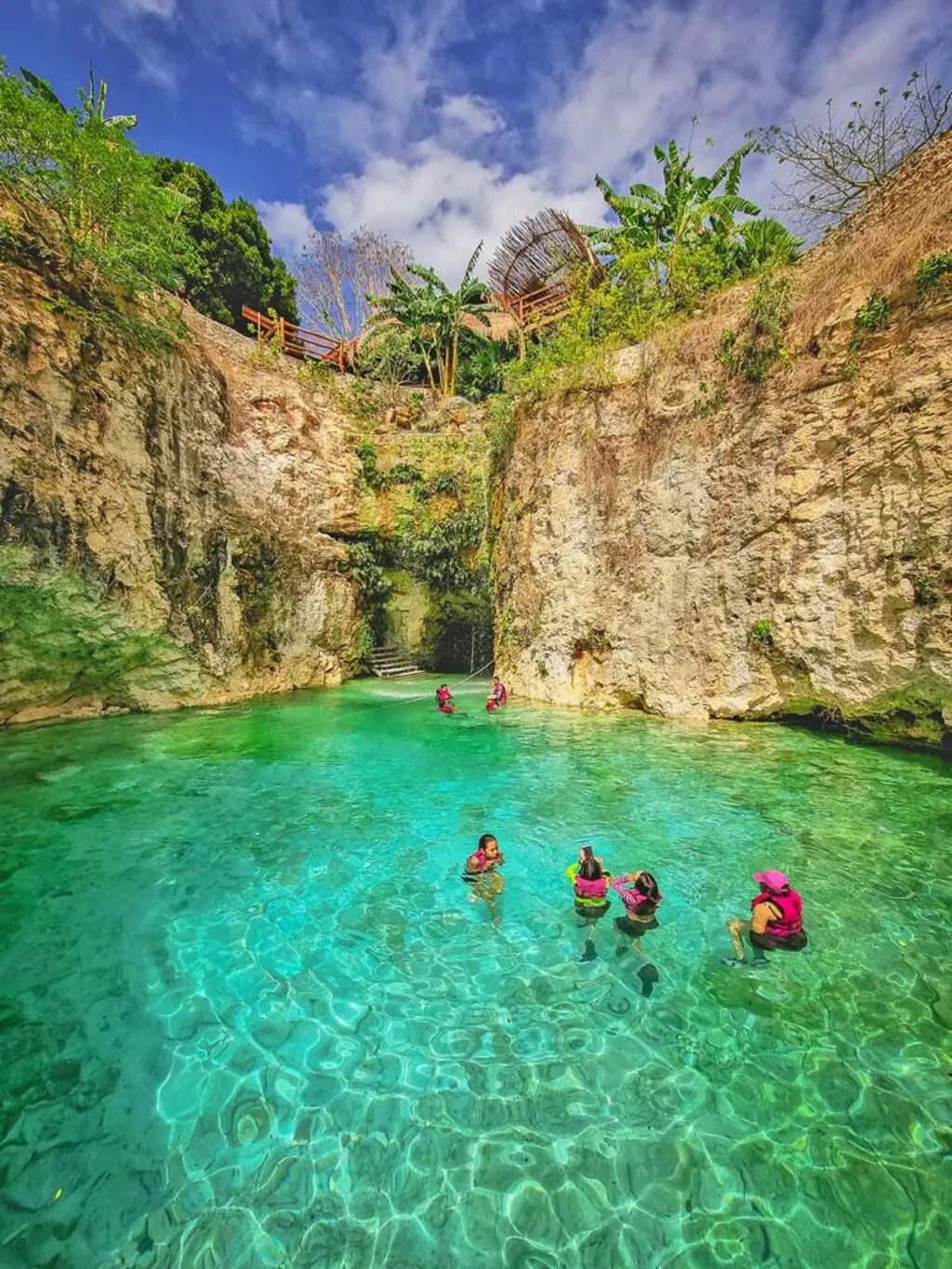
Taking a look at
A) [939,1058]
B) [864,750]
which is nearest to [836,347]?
[864,750]

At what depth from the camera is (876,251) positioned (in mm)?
12352

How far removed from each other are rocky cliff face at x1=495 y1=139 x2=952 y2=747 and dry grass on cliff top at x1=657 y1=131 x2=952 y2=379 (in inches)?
1.7

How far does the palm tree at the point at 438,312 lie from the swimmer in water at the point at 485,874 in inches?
1061

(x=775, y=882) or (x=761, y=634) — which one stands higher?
(x=761, y=634)

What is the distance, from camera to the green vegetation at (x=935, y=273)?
1092 cm

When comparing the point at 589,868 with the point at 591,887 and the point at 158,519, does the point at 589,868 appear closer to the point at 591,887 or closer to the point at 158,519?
the point at 591,887

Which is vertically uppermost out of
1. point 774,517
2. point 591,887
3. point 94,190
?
point 94,190

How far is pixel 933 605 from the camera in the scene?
1090cm

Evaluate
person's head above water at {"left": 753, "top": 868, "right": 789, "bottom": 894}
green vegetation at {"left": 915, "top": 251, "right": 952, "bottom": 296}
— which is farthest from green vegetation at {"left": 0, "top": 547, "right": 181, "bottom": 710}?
green vegetation at {"left": 915, "top": 251, "right": 952, "bottom": 296}

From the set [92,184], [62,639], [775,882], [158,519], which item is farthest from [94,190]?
[775,882]

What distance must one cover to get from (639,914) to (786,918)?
1.39 m

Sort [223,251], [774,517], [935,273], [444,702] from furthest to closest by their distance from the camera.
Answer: [223,251]
[444,702]
[774,517]
[935,273]

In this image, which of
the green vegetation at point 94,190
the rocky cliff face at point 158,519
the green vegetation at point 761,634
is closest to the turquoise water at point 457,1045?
the green vegetation at point 761,634

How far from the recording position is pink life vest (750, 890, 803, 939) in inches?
Answer: 213
